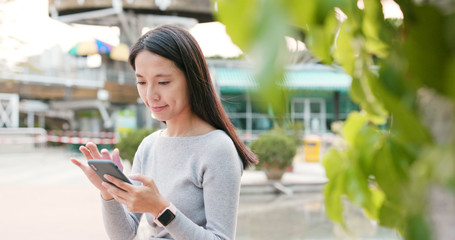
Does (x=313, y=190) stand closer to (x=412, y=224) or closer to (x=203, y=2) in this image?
(x=203, y=2)

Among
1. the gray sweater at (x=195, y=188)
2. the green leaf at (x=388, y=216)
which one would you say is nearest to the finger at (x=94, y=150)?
the gray sweater at (x=195, y=188)

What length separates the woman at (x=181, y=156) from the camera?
1304mm

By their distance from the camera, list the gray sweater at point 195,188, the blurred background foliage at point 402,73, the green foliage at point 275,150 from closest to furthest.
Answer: the blurred background foliage at point 402,73 → the gray sweater at point 195,188 → the green foliage at point 275,150

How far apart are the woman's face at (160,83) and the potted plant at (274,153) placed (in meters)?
6.25

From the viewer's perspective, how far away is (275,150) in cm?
779

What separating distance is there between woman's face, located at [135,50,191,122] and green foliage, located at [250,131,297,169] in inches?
246

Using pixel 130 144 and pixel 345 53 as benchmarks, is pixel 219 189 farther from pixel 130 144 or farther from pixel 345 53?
pixel 130 144

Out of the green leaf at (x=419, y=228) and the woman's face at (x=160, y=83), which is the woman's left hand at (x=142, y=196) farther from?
the green leaf at (x=419, y=228)

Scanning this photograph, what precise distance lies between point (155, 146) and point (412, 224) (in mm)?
1402

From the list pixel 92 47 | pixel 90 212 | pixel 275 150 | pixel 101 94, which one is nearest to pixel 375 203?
pixel 90 212

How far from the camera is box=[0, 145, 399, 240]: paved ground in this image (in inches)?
194

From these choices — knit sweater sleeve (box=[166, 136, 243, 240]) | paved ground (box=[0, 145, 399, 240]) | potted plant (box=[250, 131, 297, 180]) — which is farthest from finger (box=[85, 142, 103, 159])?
potted plant (box=[250, 131, 297, 180])

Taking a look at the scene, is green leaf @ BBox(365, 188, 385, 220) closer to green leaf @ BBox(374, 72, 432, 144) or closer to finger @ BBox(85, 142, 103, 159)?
green leaf @ BBox(374, 72, 432, 144)

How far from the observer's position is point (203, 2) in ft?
33.2
